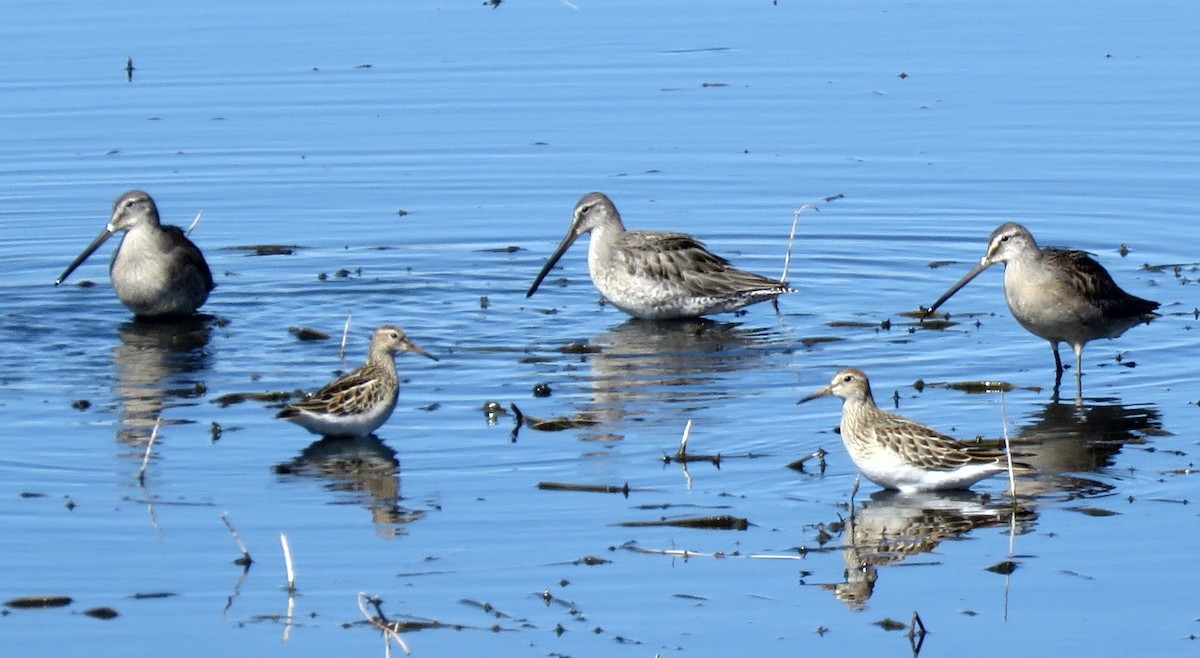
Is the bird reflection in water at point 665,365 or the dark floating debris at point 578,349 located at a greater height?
the dark floating debris at point 578,349

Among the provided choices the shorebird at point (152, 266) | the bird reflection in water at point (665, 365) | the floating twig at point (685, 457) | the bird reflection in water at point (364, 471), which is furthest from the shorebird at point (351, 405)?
the shorebird at point (152, 266)

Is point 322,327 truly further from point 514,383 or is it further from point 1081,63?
point 1081,63

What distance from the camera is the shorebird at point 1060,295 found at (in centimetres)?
1389

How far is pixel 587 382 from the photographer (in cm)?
1391

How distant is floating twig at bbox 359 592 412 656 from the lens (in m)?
8.47

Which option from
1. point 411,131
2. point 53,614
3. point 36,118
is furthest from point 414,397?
point 36,118

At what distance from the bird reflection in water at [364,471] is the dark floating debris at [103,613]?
1557mm

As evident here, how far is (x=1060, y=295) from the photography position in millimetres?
Result: 13859

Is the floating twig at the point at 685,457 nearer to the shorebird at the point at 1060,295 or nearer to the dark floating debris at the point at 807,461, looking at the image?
the dark floating debris at the point at 807,461

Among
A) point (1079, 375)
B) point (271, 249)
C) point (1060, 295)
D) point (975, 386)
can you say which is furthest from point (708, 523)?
point (271, 249)

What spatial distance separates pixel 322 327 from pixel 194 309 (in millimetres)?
1314

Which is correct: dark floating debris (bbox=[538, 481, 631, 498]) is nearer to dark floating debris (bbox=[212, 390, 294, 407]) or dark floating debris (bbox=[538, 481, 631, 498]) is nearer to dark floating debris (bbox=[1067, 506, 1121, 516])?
dark floating debris (bbox=[1067, 506, 1121, 516])

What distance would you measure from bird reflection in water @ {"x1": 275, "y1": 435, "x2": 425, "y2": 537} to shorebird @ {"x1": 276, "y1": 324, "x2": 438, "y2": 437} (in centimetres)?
10

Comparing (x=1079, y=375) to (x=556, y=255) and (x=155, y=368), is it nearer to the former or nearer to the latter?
(x=556, y=255)
